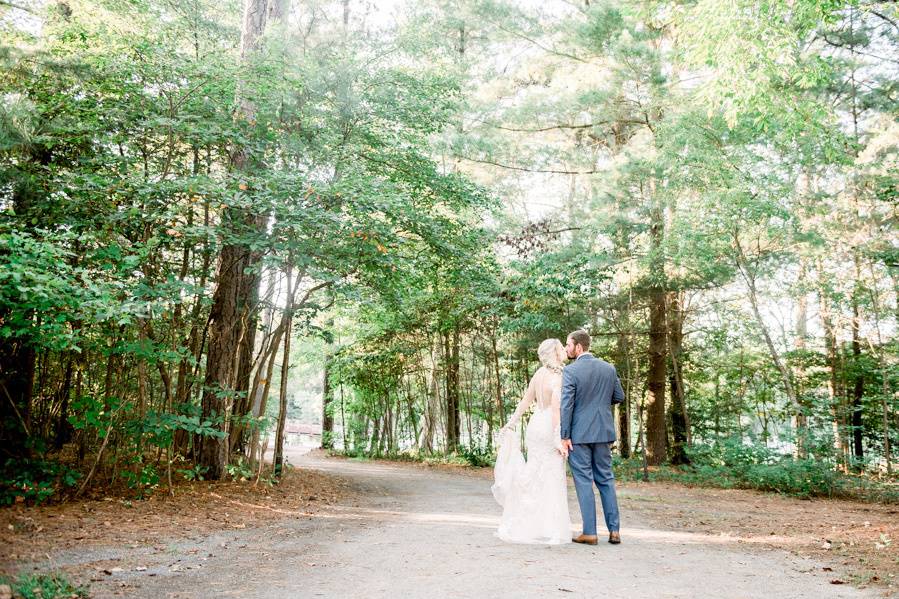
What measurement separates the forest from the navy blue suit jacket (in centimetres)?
328

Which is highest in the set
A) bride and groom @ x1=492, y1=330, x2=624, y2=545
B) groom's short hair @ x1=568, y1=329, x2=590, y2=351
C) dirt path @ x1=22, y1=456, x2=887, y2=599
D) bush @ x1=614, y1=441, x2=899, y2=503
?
groom's short hair @ x1=568, y1=329, x2=590, y2=351

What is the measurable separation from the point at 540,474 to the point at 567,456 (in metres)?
0.33

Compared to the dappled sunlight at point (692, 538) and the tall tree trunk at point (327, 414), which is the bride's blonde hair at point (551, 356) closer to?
the dappled sunlight at point (692, 538)

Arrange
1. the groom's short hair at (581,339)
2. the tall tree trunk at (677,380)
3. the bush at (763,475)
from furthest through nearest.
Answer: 1. the tall tree trunk at (677,380)
2. the bush at (763,475)
3. the groom's short hair at (581,339)

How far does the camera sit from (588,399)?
5.76 meters

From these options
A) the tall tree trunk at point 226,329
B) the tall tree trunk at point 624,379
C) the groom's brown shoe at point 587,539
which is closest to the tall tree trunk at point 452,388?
the tall tree trunk at point 624,379

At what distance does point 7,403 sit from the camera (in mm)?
7543

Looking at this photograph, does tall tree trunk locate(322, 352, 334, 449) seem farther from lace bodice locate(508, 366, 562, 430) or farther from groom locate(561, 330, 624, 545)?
groom locate(561, 330, 624, 545)

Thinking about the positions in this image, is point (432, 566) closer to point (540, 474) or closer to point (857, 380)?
point (540, 474)

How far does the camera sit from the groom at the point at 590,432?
5.61m

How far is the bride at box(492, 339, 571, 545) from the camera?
18.9 ft

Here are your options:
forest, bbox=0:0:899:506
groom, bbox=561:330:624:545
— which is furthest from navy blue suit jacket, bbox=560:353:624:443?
forest, bbox=0:0:899:506

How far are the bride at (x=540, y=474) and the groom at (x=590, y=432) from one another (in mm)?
200

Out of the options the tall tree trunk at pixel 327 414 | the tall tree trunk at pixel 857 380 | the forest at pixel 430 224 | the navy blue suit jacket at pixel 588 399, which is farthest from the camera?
the tall tree trunk at pixel 327 414
